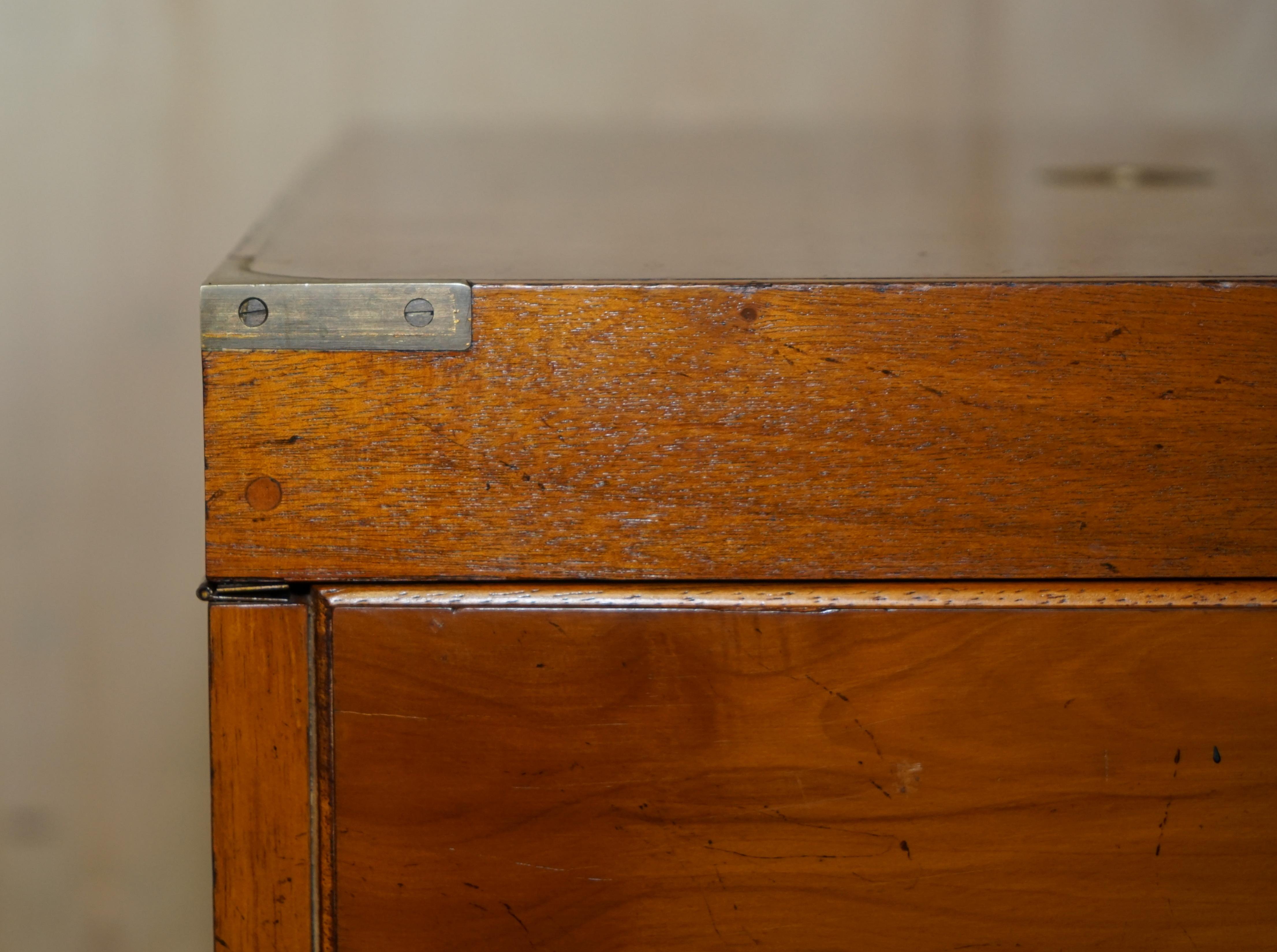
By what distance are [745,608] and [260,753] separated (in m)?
0.21

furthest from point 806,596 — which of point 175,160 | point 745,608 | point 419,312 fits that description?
point 175,160

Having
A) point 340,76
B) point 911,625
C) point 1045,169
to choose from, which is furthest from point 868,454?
point 340,76

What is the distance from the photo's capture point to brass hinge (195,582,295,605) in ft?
1.28

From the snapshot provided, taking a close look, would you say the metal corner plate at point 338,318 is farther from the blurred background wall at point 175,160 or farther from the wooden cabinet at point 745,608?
the blurred background wall at point 175,160

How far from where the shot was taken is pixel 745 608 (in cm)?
39

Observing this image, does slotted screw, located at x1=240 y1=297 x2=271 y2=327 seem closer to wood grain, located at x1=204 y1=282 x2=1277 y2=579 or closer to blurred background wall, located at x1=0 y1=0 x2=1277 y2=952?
wood grain, located at x1=204 y1=282 x2=1277 y2=579

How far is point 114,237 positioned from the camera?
0.80 meters

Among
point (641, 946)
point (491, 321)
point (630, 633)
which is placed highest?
point (491, 321)

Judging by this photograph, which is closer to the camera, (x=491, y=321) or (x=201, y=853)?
(x=491, y=321)

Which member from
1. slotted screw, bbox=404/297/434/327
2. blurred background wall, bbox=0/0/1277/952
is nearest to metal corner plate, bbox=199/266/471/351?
slotted screw, bbox=404/297/434/327

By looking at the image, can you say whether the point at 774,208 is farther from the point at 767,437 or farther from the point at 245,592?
the point at 245,592

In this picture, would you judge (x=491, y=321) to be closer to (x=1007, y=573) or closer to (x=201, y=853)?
(x=1007, y=573)

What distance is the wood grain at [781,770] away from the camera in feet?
1.27

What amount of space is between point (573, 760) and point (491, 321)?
182 millimetres
